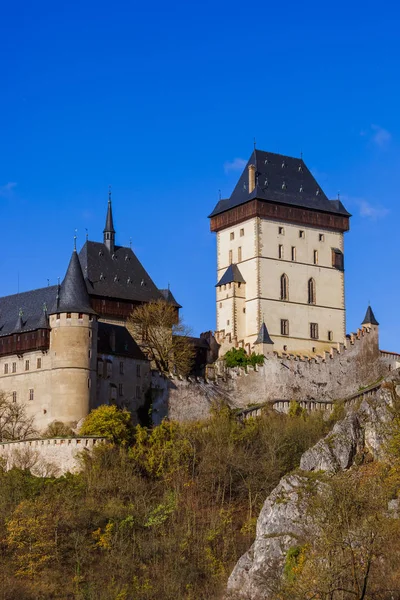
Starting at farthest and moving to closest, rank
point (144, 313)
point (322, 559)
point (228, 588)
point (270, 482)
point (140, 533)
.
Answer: point (144, 313), point (270, 482), point (140, 533), point (228, 588), point (322, 559)

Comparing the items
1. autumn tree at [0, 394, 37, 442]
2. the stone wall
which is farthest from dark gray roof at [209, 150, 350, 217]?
the stone wall

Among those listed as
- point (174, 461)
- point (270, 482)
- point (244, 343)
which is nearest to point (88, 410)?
point (174, 461)

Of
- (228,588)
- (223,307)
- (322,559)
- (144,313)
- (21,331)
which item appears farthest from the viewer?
(223,307)

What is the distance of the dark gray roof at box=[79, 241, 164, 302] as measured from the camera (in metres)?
74.1

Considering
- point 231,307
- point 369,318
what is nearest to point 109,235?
point 231,307

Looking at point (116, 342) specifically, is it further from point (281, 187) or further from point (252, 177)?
point (281, 187)

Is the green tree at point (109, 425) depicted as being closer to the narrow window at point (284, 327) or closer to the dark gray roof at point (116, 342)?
the dark gray roof at point (116, 342)

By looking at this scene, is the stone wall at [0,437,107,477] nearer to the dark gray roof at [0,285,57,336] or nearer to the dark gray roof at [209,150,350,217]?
the dark gray roof at [0,285,57,336]

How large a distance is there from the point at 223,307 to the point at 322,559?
36.0 m

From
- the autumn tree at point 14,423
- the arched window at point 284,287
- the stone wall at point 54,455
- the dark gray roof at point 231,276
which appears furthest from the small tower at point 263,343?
the stone wall at point 54,455

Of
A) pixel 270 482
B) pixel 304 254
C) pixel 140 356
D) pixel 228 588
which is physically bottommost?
pixel 228 588

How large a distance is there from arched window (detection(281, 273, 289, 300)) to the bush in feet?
16.4

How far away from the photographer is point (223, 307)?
7781 centimetres

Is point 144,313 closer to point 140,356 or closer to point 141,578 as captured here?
point 140,356
